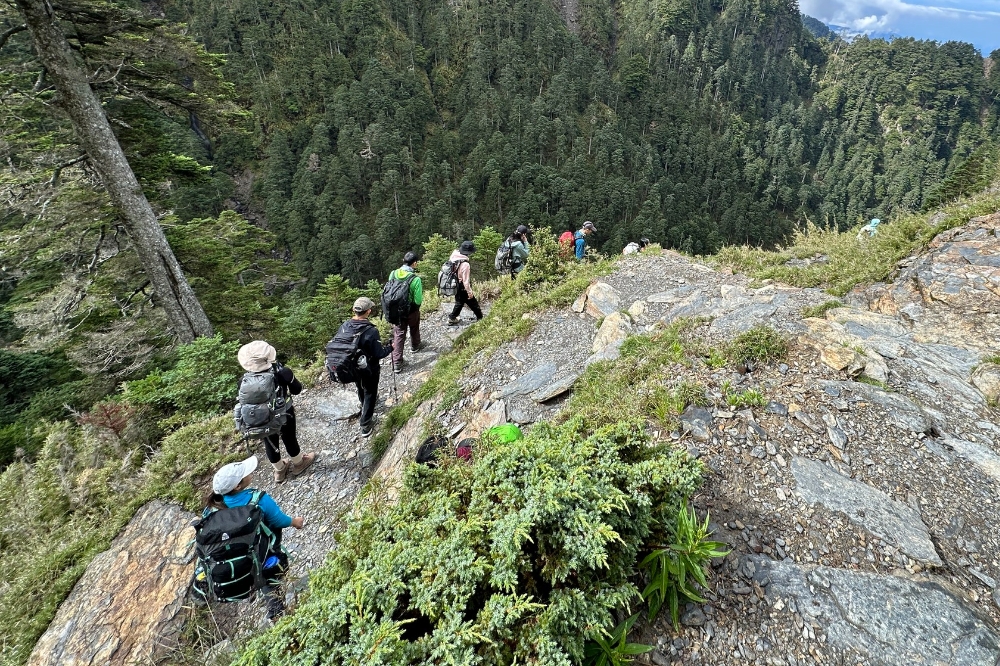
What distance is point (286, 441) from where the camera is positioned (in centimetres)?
553

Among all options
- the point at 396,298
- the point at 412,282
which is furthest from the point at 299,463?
the point at 412,282

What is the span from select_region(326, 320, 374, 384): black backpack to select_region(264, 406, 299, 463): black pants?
71 cm

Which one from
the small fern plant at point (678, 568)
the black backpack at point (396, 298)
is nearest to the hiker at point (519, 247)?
the black backpack at point (396, 298)

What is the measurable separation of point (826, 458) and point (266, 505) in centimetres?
480

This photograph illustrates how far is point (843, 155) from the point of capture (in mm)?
116688

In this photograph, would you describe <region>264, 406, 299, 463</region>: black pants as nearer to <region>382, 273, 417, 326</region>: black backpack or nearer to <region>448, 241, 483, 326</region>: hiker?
<region>382, 273, 417, 326</region>: black backpack

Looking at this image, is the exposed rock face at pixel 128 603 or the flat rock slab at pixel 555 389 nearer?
the exposed rock face at pixel 128 603

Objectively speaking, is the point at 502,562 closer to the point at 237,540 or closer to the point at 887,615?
the point at 887,615

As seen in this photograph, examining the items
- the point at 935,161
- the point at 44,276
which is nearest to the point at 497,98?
the point at 44,276

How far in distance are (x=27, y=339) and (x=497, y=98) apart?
93.9 m

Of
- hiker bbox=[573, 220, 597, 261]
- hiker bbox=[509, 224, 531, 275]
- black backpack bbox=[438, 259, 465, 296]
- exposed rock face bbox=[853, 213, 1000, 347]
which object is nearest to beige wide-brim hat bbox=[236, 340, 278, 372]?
black backpack bbox=[438, 259, 465, 296]

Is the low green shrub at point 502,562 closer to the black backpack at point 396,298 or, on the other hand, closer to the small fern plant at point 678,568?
the small fern plant at point 678,568

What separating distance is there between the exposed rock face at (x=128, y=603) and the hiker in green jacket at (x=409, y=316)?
3.80 meters

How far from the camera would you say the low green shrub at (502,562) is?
1.95 metres
